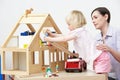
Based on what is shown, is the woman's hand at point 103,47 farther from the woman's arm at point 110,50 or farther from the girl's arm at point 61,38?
the girl's arm at point 61,38

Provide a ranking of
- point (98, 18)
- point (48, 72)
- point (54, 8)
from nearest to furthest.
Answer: point (48, 72), point (98, 18), point (54, 8)

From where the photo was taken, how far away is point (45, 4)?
1.75 meters

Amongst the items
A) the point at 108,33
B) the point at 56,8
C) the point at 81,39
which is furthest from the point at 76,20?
the point at 56,8

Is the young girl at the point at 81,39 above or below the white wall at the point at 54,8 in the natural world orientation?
below

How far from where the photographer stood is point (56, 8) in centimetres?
175

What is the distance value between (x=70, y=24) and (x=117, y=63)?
1.12 ft

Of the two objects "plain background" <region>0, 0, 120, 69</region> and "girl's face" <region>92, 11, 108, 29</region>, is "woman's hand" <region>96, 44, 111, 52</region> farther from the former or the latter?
"plain background" <region>0, 0, 120, 69</region>

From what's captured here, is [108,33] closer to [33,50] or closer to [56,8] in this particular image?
[33,50]

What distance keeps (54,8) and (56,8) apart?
1 centimetres

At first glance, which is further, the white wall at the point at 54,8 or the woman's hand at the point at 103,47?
the white wall at the point at 54,8

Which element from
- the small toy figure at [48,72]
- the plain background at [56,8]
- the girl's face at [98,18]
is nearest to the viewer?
the small toy figure at [48,72]

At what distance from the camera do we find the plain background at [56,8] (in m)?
1.73

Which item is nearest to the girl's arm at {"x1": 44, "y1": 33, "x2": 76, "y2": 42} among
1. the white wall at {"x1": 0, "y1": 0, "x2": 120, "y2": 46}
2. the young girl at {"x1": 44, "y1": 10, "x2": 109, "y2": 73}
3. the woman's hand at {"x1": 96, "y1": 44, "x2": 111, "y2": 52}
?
the young girl at {"x1": 44, "y1": 10, "x2": 109, "y2": 73}

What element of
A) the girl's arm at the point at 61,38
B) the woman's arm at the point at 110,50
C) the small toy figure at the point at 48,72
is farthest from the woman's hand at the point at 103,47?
the small toy figure at the point at 48,72
